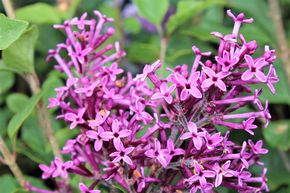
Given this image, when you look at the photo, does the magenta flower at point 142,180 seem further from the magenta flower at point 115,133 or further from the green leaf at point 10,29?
the green leaf at point 10,29

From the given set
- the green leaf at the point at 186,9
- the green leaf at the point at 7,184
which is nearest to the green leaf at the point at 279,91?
the green leaf at the point at 186,9

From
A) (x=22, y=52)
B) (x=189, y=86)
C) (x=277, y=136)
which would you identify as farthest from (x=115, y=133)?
(x=277, y=136)

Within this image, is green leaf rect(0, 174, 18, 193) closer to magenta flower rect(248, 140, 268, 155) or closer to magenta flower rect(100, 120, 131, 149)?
magenta flower rect(100, 120, 131, 149)

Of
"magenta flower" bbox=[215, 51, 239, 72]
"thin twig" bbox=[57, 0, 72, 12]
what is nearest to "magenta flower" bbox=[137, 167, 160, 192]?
"magenta flower" bbox=[215, 51, 239, 72]

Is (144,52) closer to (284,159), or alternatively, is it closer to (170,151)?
(284,159)

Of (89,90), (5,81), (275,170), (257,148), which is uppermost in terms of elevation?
(89,90)

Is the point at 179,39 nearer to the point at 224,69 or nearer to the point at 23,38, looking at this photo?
the point at 23,38

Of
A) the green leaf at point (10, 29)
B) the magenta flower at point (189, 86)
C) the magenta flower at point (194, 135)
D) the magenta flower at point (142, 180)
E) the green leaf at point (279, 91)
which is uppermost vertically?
the green leaf at point (10, 29)

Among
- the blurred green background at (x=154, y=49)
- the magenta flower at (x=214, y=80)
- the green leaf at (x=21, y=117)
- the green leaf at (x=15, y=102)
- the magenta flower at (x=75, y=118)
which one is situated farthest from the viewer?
the green leaf at (x=15, y=102)

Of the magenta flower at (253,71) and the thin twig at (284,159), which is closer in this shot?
the magenta flower at (253,71)
